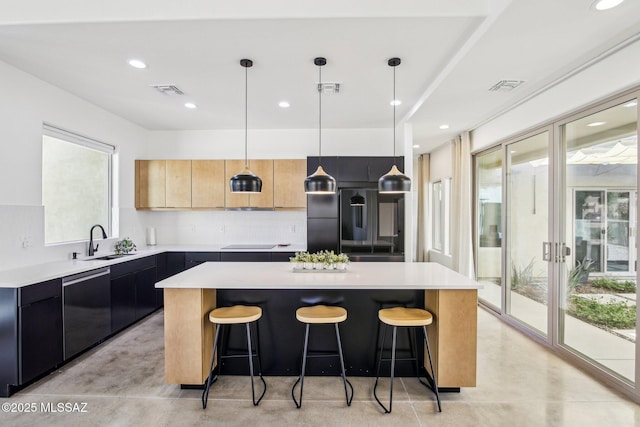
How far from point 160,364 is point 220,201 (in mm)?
2549

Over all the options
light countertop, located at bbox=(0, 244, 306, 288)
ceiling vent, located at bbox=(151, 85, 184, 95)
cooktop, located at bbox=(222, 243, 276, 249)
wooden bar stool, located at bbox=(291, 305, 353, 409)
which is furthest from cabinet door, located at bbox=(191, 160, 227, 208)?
wooden bar stool, located at bbox=(291, 305, 353, 409)

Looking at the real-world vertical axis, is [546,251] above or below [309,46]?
below

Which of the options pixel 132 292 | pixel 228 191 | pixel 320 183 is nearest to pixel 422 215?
pixel 228 191

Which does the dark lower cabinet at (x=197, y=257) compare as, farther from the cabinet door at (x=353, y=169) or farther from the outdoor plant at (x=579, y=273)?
the outdoor plant at (x=579, y=273)

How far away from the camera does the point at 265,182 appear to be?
491cm

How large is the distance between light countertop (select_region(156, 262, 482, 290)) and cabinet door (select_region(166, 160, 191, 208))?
2.17 m

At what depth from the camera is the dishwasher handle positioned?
114 inches

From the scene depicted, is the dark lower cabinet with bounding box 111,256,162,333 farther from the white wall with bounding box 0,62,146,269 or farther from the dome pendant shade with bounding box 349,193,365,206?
the dome pendant shade with bounding box 349,193,365,206

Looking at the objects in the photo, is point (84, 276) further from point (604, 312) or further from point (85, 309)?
point (604, 312)

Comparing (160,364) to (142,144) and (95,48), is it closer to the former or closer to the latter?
(95,48)

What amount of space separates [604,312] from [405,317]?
198cm

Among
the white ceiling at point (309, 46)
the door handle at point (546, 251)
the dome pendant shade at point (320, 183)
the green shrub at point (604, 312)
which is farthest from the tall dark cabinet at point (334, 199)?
the green shrub at point (604, 312)

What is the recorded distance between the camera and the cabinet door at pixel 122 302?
3.56 metres

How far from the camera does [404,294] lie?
2738 mm
